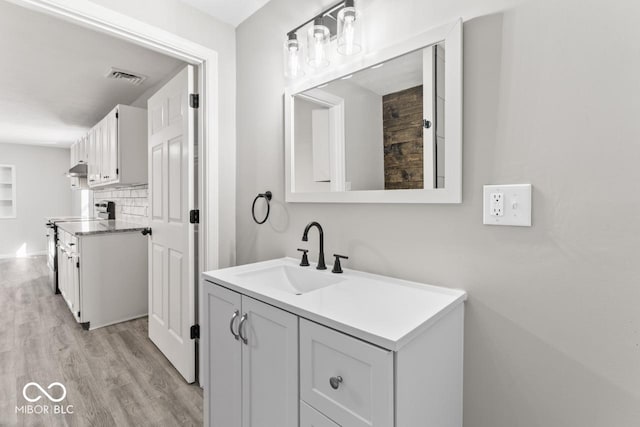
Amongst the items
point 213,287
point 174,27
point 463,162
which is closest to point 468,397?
point 463,162

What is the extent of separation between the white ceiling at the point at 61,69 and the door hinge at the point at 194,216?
1.43 m

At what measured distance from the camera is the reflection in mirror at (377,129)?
1.20 meters

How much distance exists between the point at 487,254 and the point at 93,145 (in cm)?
483

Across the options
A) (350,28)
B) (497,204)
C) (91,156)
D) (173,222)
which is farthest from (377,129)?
(91,156)

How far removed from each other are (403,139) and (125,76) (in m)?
2.97

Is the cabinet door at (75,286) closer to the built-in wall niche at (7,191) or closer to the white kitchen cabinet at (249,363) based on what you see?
the white kitchen cabinet at (249,363)

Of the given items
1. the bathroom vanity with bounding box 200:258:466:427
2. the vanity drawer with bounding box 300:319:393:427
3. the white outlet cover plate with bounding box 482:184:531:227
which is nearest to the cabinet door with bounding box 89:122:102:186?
the bathroom vanity with bounding box 200:258:466:427

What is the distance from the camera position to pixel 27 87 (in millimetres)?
3342

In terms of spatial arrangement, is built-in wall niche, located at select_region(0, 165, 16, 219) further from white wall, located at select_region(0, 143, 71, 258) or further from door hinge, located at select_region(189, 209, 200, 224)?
door hinge, located at select_region(189, 209, 200, 224)

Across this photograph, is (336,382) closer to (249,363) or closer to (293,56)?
(249,363)

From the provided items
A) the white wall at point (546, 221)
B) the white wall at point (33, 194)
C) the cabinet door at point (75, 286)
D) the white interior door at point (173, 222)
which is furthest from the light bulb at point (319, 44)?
the white wall at point (33, 194)

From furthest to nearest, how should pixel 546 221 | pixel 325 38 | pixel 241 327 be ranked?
pixel 325 38 < pixel 241 327 < pixel 546 221

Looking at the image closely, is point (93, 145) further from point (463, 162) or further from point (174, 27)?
point (463, 162)

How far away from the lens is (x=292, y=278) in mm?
1585
